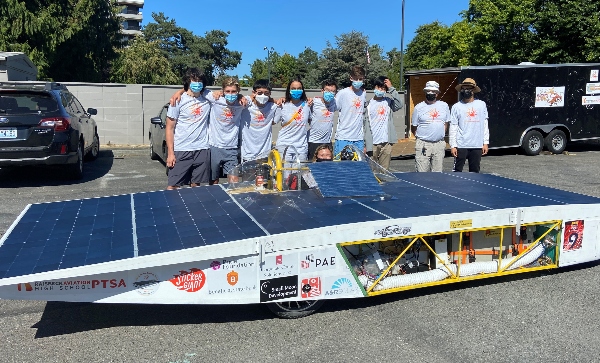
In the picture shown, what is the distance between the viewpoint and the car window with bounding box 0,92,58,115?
8.92m

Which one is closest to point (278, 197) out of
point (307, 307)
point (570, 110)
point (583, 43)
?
point (307, 307)

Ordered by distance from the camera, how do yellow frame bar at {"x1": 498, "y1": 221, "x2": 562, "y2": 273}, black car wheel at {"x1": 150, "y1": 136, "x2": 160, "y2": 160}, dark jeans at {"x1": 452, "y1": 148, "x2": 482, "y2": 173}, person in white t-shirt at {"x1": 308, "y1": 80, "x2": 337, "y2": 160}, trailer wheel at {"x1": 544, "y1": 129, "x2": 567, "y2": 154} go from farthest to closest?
trailer wheel at {"x1": 544, "y1": 129, "x2": 567, "y2": 154} < black car wheel at {"x1": 150, "y1": 136, "x2": 160, "y2": 160} < dark jeans at {"x1": 452, "y1": 148, "x2": 482, "y2": 173} < person in white t-shirt at {"x1": 308, "y1": 80, "x2": 337, "y2": 160} < yellow frame bar at {"x1": 498, "y1": 221, "x2": 562, "y2": 273}

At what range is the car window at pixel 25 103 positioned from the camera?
8.92m

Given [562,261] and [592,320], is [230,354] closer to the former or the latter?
[592,320]

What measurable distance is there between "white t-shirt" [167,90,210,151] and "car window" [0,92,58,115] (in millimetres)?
3943

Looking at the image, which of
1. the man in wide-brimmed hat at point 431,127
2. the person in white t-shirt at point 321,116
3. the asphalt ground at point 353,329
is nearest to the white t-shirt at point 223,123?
the person in white t-shirt at point 321,116

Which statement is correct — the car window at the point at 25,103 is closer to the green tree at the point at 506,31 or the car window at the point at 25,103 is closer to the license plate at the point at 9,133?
the license plate at the point at 9,133

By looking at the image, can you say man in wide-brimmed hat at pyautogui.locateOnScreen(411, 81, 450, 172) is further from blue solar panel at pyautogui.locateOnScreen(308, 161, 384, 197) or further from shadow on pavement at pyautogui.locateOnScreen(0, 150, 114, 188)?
shadow on pavement at pyautogui.locateOnScreen(0, 150, 114, 188)

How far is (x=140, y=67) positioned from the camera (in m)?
39.5

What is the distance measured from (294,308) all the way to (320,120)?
11.1 feet

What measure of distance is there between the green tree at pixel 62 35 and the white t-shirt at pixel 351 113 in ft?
68.0

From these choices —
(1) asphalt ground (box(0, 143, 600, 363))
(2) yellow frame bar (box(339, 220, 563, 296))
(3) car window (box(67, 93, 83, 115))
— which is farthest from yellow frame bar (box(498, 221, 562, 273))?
(3) car window (box(67, 93, 83, 115))

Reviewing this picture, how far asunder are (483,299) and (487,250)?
1.59ft

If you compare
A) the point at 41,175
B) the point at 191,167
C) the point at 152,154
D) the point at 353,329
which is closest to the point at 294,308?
the point at 353,329
